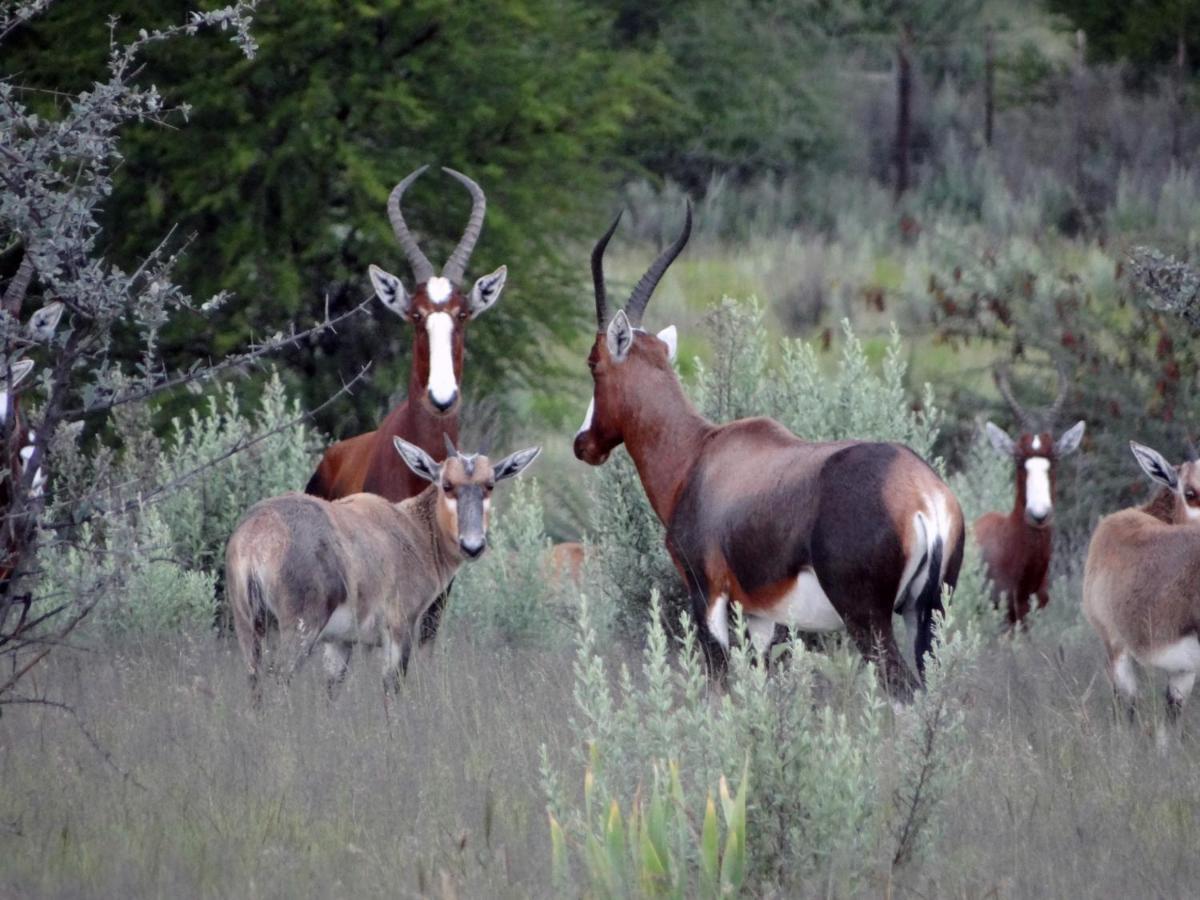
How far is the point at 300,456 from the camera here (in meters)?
10.9

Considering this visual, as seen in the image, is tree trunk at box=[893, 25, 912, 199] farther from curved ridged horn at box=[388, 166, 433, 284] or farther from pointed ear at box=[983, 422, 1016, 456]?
curved ridged horn at box=[388, 166, 433, 284]

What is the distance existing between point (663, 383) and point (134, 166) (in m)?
8.87

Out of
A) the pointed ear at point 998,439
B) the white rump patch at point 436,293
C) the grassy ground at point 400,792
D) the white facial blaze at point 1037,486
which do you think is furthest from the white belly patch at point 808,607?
the pointed ear at point 998,439

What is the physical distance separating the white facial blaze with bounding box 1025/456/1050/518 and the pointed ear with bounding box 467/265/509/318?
363cm

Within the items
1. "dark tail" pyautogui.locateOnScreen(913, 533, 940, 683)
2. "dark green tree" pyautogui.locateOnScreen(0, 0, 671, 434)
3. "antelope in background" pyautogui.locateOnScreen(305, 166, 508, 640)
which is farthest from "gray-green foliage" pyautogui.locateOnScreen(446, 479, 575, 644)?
"dark green tree" pyautogui.locateOnScreen(0, 0, 671, 434)

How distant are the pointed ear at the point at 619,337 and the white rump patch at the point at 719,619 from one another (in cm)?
140

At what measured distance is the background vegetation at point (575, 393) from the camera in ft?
17.6

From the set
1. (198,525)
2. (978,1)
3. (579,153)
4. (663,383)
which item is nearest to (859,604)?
(663,383)

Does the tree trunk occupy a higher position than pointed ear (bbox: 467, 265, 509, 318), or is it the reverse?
pointed ear (bbox: 467, 265, 509, 318)

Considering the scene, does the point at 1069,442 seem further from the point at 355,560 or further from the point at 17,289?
the point at 17,289

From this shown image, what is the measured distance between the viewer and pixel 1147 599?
7.54 m

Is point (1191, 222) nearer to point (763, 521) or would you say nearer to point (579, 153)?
point (579, 153)

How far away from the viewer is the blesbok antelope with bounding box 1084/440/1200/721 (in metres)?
7.43

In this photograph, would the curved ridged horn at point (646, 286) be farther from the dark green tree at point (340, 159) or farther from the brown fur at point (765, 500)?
the dark green tree at point (340, 159)
